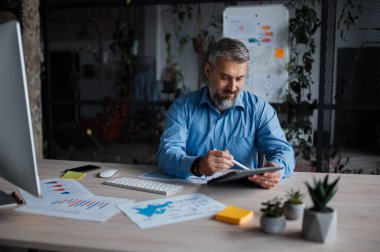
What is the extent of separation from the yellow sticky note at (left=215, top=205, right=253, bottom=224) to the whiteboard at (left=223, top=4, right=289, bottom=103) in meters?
1.92

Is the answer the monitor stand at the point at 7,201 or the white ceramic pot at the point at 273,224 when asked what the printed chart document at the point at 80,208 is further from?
the white ceramic pot at the point at 273,224

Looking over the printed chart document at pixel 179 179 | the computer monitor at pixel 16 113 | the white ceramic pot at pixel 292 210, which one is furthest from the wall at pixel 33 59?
the white ceramic pot at pixel 292 210

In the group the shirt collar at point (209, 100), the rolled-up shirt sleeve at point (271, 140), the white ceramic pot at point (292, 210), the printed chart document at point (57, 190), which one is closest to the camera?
the white ceramic pot at point (292, 210)

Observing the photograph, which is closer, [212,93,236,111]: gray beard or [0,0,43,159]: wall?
[212,93,236,111]: gray beard

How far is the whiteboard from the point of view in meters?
2.86

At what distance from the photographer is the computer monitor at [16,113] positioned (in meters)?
0.94

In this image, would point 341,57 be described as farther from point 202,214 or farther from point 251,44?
point 202,214

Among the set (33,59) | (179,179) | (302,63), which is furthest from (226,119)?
(33,59)

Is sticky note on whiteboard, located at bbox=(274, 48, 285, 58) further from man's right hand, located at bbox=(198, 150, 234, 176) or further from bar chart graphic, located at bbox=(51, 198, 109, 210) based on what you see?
bar chart graphic, located at bbox=(51, 198, 109, 210)

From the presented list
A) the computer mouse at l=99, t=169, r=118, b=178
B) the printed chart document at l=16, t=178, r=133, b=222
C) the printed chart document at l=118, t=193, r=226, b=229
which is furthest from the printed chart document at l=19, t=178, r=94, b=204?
the printed chart document at l=118, t=193, r=226, b=229

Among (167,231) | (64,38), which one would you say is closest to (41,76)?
(167,231)

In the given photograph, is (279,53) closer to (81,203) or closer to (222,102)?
(222,102)

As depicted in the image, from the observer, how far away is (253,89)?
297 cm

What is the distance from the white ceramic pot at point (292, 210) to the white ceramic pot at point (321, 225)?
11 cm
